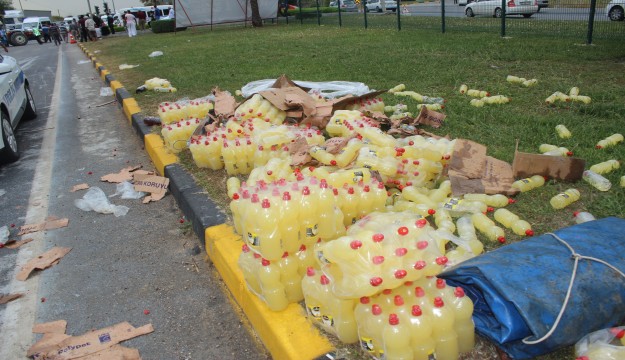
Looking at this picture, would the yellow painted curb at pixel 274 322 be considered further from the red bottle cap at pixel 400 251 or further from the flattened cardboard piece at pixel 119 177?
the flattened cardboard piece at pixel 119 177

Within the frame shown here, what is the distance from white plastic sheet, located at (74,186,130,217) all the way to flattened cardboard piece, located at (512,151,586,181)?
373cm

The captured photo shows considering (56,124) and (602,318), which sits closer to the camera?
(602,318)

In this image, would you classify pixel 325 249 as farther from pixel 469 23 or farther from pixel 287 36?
pixel 287 36

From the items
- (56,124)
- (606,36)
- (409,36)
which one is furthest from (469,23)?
(56,124)

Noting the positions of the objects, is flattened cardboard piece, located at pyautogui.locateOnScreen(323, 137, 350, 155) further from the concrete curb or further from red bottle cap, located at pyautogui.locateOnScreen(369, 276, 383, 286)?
red bottle cap, located at pyautogui.locateOnScreen(369, 276, 383, 286)

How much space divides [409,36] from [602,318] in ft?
47.9

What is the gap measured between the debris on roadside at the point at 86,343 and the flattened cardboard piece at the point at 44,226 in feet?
5.51

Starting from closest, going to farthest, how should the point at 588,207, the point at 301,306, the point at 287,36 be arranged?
1. the point at 301,306
2. the point at 588,207
3. the point at 287,36

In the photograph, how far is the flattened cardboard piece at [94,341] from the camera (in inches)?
117

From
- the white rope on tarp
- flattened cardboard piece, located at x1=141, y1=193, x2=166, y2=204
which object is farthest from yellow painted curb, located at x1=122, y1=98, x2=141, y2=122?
the white rope on tarp

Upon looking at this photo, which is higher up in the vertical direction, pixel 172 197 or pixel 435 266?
pixel 435 266

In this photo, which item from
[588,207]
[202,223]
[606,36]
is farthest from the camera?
[606,36]

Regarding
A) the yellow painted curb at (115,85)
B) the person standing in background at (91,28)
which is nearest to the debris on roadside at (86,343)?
the yellow painted curb at (115,85)

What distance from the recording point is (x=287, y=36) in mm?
20391
